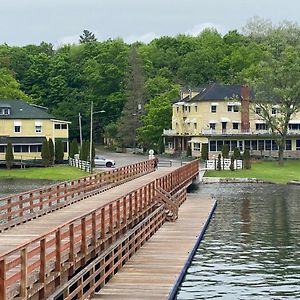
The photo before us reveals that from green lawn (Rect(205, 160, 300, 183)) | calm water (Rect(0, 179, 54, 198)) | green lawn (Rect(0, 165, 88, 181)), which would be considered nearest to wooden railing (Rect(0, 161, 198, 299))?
calm water (Rect(0, 179, 54, 198))

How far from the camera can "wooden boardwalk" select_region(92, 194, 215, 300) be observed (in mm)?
22719

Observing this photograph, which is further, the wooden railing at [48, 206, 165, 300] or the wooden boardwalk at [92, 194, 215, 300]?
the wooden boardwalk at [92, 194, 215, 300]

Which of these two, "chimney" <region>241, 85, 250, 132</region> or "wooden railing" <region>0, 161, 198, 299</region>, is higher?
"chimney" <region>241, 85, 250, 132</region>

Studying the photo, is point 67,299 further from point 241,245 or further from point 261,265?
point 241,245

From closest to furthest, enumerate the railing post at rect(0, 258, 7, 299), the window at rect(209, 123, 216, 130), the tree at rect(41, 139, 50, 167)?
the railing post at rect(0, 258, 7, 299)
the tree at rect(41, 139, 50, 167)
the window at rect(209, 123, 216, 130)

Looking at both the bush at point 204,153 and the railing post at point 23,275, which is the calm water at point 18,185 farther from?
the railing post at point 23,275

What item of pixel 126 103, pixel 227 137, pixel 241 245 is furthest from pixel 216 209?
pixel 126 103

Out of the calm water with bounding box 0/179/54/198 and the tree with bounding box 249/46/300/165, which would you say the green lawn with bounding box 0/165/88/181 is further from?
the tree with bounding box 249/46/300/165

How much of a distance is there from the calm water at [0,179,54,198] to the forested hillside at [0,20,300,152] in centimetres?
3777

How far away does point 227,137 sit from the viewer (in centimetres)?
10331

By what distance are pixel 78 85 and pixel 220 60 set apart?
27119 mm

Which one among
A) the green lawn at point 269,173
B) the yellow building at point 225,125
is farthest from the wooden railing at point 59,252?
the yellow building at point 225,125

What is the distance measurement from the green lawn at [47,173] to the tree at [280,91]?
23696mm

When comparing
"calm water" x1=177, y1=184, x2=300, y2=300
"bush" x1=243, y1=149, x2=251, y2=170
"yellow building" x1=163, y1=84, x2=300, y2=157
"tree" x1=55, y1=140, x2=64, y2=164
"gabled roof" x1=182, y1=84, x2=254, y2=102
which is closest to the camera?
"calm water" x1=177, y1=184, x2=300, y2=300
